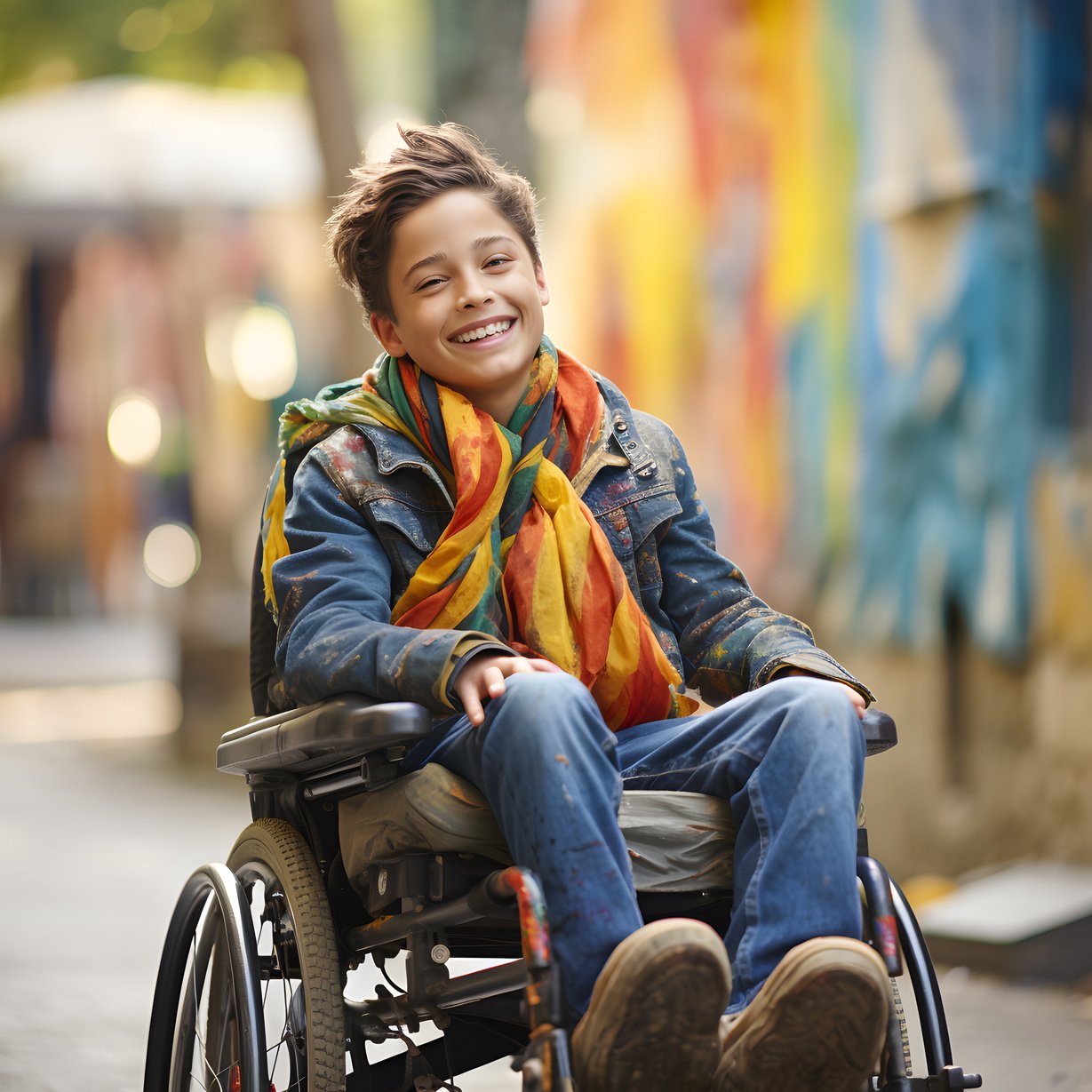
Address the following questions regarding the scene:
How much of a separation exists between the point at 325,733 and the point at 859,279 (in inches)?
185

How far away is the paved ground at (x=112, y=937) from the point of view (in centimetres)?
448

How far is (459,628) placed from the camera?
9.80 ft

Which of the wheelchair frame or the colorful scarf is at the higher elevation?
the colorful scarf

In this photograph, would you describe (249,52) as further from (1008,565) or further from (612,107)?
(1008,565)

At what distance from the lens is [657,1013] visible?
95.7 inches

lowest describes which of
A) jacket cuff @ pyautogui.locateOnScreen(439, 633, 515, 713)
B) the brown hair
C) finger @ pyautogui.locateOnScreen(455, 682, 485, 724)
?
finger @ pyautogui.locateOnScreen(455, 682, 485, 724)

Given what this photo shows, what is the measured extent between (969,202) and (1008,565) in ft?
3.96

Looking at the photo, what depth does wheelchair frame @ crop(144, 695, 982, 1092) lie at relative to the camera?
8.65 feet

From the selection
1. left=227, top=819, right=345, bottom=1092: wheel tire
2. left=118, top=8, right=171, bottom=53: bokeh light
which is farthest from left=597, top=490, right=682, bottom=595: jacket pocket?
left=118, top=8, right=171, bottom=53: bokeh light

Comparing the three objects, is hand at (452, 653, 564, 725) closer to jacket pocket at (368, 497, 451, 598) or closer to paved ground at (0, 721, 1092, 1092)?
jacket pocket at (368, 497, 451, 598)

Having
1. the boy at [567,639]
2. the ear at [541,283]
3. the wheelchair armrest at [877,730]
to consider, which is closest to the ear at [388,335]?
the boy at [567,639]

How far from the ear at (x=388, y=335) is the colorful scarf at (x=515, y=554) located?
0.07 metres

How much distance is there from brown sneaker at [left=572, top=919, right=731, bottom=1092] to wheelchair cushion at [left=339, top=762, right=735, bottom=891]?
30 cm

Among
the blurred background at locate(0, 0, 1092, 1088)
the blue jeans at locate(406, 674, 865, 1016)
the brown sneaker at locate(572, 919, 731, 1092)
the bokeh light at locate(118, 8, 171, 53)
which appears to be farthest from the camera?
the bokeh light at locate(118, 8, 171, 53)
